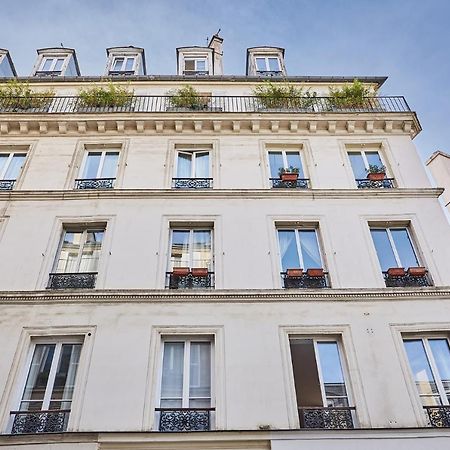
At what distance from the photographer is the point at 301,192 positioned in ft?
33.9

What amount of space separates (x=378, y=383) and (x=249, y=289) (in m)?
2.73

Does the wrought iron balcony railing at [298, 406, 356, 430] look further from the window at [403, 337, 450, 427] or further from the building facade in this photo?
the window at [403, 337, 450, 427]

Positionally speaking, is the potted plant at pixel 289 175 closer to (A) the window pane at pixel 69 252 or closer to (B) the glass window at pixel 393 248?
(B) the glass window at pixel 393 248

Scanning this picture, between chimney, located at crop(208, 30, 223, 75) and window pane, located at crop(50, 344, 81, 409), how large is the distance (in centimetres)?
1039

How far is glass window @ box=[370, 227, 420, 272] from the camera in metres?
9.34

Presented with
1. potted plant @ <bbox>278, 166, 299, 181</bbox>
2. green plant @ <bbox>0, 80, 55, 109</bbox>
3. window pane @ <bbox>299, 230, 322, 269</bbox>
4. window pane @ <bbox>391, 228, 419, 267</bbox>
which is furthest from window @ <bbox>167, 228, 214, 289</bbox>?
green plant @ <bbox>0, 80, 55, 109</bbox>

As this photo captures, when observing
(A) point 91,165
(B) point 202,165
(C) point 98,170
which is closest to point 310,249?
(B) point 202,165

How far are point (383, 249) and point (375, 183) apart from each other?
6.33ft

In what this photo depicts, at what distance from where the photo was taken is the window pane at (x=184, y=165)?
Result: 11.2m

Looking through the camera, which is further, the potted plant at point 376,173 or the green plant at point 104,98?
the green plant at point 104,98

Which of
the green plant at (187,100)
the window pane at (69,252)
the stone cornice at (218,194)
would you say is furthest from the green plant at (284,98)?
the window pane at (69,252)

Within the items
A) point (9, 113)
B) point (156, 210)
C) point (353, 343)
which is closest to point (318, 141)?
point (156, 210)

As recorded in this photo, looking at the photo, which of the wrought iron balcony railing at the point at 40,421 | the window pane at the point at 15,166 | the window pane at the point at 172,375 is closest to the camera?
the wrought iron balcony railing at the point at 40,421

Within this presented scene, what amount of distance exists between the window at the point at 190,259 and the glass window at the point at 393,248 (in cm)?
357
